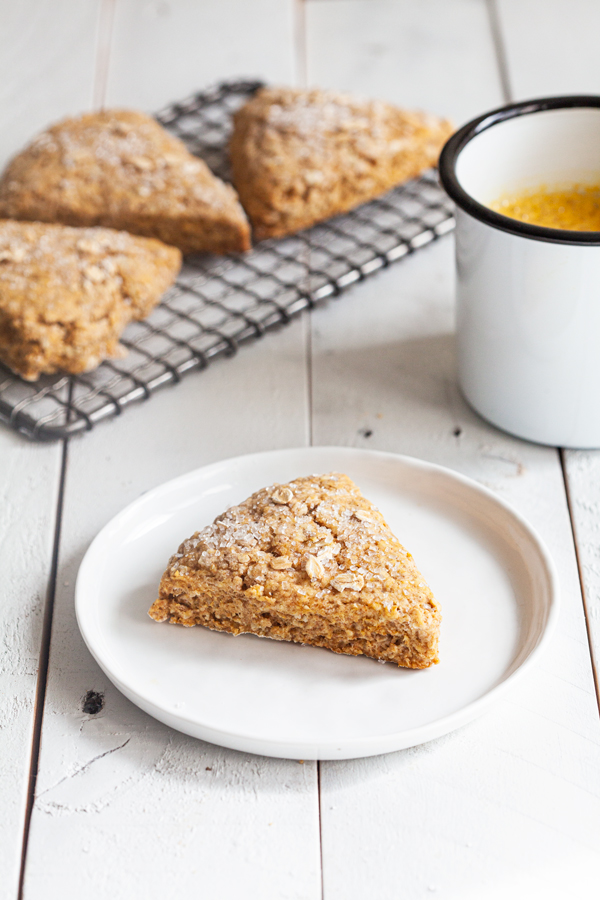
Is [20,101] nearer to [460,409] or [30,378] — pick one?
[30,378]

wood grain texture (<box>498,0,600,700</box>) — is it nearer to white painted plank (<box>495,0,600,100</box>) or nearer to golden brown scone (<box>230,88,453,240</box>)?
white painted plank (<box>495,0,600,100</box>)

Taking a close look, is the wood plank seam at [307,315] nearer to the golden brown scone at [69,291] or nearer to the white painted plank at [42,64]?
the golden brown scone at [69,291]

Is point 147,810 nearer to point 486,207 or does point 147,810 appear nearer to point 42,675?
point 42,675

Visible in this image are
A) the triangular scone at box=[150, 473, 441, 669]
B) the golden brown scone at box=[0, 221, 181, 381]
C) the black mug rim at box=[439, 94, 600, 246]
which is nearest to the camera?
the triangular scone at box=[150, 473, 441, 669]

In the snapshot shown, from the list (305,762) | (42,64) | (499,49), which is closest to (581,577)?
(305,762)

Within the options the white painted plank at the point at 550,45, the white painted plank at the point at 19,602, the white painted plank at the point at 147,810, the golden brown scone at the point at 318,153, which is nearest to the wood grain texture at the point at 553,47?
the white painted plank at the point at 550,45

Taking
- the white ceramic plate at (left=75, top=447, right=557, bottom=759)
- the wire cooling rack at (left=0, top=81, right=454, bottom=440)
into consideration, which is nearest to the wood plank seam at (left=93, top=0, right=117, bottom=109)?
the wire cooling rack at (left=0, top=81, right=454, bottom=440)
